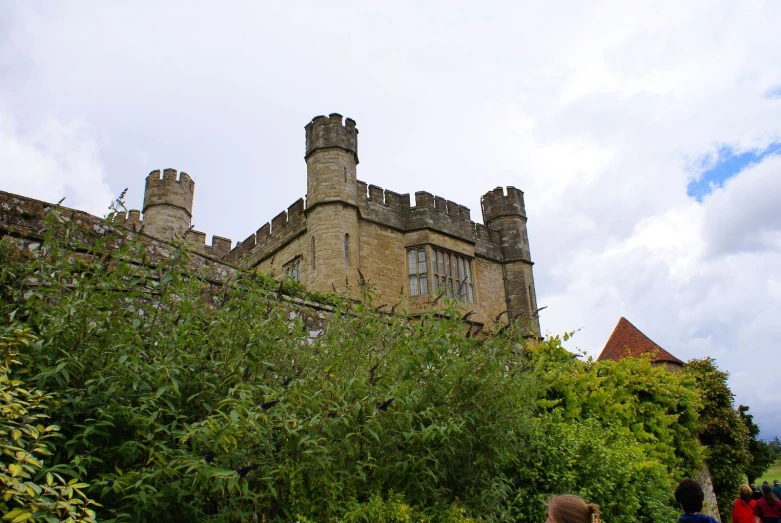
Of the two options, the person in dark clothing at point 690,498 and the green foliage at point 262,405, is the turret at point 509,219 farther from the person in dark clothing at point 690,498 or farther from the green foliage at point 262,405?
the person in dark clothing at point 690,498

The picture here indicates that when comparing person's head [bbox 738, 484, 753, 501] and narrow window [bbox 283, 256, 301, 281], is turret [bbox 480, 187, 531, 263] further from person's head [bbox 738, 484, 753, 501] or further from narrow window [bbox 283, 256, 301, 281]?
person's head [bbox 738, 484, 753, 501]

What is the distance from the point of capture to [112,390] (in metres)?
3.17

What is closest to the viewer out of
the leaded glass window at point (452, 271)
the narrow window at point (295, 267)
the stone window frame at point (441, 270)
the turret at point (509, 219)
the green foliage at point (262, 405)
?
the green foliage at point (262, 405)

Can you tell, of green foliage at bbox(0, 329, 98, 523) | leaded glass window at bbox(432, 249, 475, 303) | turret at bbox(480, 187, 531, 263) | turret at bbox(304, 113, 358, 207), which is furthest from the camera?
turret at bbox(480, 187, 531, 263)

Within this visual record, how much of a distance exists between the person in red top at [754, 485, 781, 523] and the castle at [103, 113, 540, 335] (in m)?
7.41

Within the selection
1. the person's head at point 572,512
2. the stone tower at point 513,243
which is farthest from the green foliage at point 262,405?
the stone tower at point 513,243

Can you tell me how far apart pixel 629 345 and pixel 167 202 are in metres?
14.8

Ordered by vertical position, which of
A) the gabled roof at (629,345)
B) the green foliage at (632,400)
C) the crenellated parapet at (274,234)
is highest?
the crenellated parapet at (274,234)

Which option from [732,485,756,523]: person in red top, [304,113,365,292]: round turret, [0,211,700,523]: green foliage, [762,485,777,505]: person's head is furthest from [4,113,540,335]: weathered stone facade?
[0,211,700,523]: green foliage

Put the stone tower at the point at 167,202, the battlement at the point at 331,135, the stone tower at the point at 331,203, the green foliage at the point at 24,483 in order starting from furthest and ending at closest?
1. the stone tower at the point at 167,202
2. the battlement at the point at 331,135
3. the stone tower at the point at 331,203
4. the green foliage at the point at 24,483

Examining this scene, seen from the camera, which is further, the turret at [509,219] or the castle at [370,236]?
the turret at [509,219]

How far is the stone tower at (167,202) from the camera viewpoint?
17609 millimetres

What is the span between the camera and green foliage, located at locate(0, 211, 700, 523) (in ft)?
10.6

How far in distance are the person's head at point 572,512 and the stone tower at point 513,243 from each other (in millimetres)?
15276
